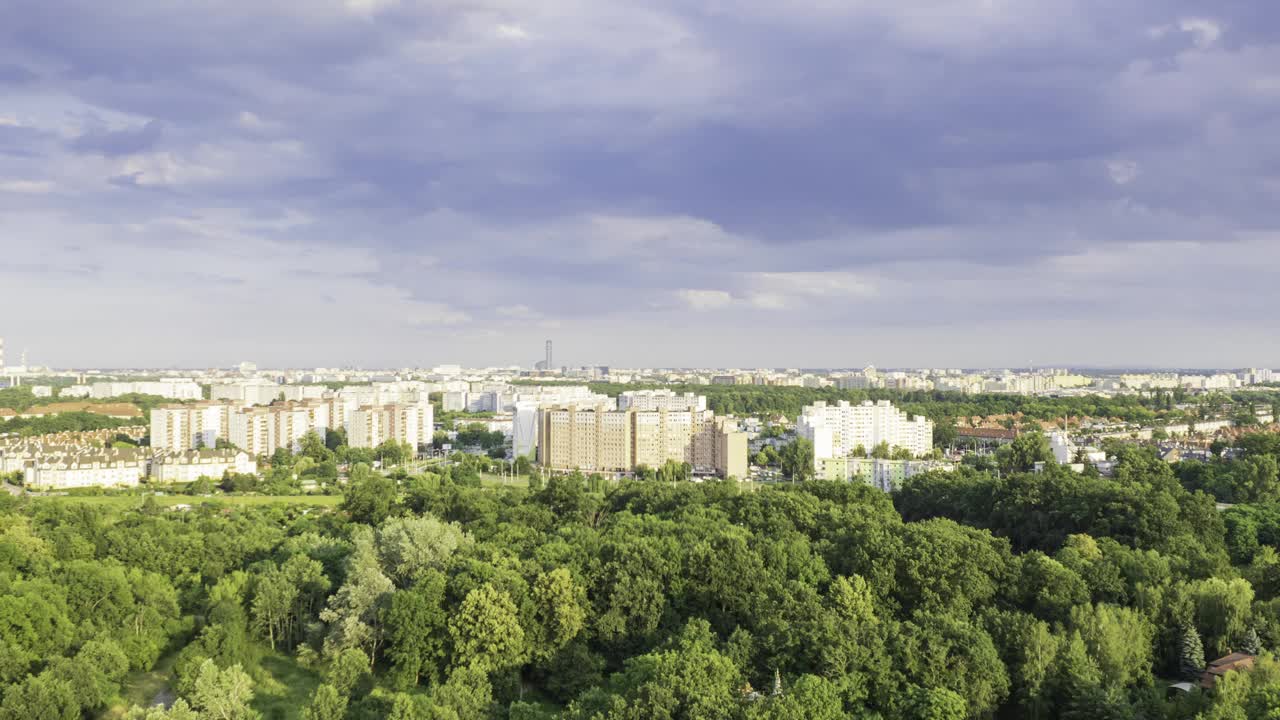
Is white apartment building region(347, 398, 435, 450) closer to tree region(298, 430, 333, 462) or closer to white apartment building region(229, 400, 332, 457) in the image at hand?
white apartment building region(229, 400, 332, 457)

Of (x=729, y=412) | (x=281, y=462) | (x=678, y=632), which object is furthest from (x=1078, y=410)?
(x=678, y=632)

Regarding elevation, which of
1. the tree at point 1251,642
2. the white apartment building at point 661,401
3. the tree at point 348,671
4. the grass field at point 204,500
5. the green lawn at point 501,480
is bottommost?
the green lawn at point 501,480

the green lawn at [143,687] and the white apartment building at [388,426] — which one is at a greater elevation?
the white apartment building at [388,426]

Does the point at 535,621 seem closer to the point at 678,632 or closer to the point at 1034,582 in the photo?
the point at 678,632

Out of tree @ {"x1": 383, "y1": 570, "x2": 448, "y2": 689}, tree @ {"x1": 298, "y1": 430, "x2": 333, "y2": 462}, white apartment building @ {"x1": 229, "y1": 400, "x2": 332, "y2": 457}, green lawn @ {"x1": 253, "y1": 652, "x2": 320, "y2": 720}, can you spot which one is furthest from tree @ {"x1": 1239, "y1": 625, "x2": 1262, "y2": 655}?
white apartment building @ {"x1": 229, "y1": 400, "x2": 332, "y2": 457}

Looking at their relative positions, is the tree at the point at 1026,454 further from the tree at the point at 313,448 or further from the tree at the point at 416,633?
the tree at the point at 313,448

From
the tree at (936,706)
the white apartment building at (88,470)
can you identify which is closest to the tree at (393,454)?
the white apartment building at (88,470)

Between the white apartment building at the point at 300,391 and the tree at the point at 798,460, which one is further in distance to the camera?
the white apartment building at the point at 300,391

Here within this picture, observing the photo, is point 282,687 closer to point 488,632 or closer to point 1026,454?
point 488,632
